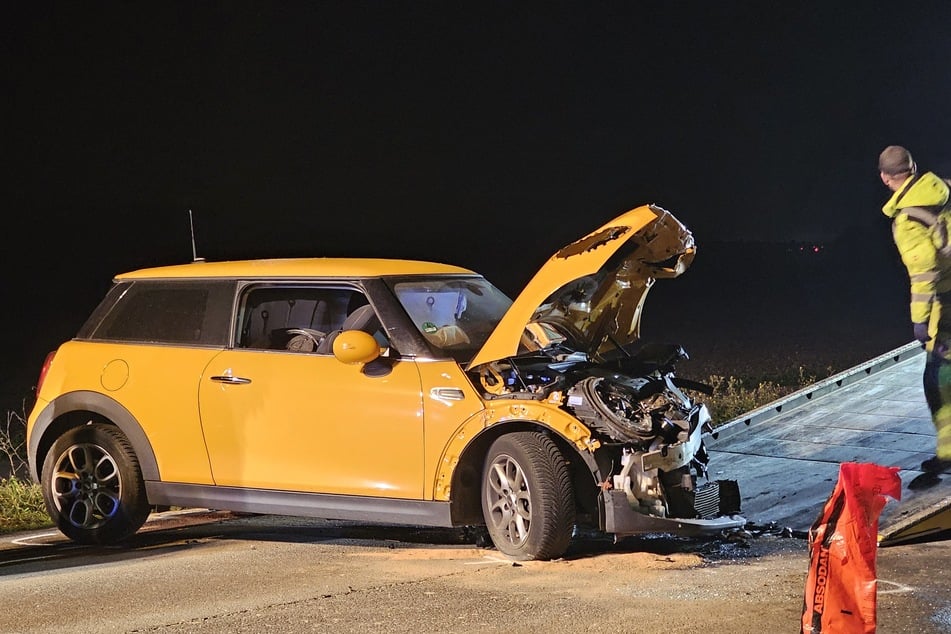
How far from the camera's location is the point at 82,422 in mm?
7953

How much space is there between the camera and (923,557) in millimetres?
6375

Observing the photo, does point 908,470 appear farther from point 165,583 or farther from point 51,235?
point 51,235

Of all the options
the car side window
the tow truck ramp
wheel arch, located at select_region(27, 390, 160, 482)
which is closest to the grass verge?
wheel arch, located at select_region(27, 390, 160, 482)

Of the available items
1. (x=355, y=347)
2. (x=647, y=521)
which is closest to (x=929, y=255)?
(x=647, y=521)

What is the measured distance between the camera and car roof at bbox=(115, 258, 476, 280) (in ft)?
24.2

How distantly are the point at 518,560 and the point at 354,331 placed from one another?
5.33 ft

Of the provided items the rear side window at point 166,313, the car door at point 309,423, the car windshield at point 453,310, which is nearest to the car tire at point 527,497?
the car door at point 309,423

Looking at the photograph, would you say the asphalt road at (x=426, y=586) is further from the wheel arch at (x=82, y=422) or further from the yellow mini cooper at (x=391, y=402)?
the wheel arch at (x=82, y=422)

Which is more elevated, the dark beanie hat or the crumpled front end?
the dark beanie hat

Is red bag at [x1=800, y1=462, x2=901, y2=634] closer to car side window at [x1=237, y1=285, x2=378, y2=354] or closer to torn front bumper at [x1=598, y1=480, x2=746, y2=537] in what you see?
torn front bumper at [x1=598, y1=480, x2=746, y2=537]

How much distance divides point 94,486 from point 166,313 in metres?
1.23

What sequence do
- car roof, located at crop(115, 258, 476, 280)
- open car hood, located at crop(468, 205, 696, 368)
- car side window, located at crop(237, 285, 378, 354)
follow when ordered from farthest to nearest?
car side window, located at crop(237, 285, 378, 354), car roof, located at crop(115, 258, 476, 280), open car hood, located at crop(468, 205, 696, 368)

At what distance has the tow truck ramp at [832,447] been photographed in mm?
Answer: 7082

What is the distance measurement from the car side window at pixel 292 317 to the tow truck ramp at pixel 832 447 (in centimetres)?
295
